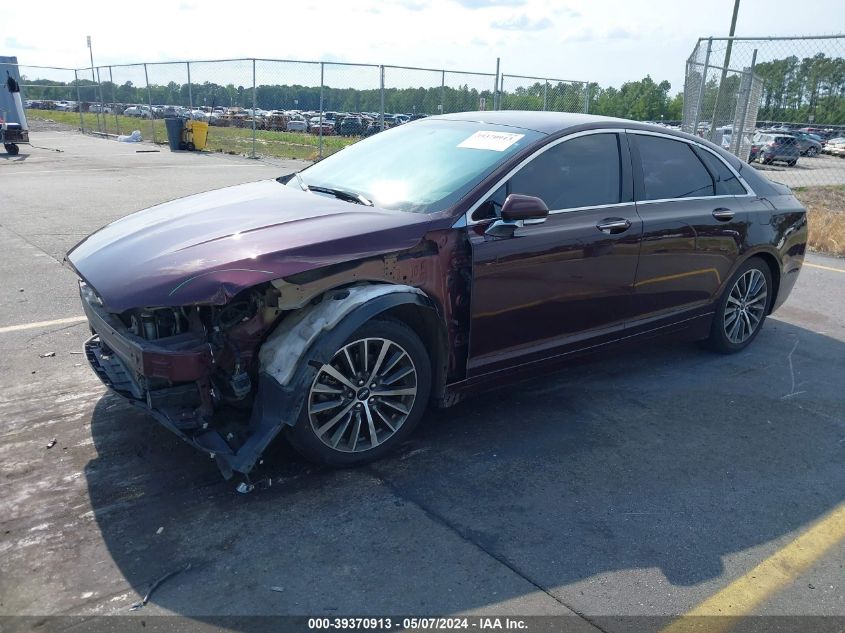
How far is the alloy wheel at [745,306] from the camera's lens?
18.0 feet

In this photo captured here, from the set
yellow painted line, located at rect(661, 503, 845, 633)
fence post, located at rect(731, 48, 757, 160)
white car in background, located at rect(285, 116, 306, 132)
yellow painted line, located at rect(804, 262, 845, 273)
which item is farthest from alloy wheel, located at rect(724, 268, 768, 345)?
white car in background, located at rect(285, 116, 306, 132)

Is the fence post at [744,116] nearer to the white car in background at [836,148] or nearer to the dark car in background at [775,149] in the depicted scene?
the dark car in background at [775,149]

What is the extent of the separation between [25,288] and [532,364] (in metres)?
4.79

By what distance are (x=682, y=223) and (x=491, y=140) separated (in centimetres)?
151

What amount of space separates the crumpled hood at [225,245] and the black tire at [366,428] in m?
0.39

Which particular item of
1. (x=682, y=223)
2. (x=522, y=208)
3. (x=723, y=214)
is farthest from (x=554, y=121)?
(x=723, y=214)

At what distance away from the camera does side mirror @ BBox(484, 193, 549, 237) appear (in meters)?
3.74

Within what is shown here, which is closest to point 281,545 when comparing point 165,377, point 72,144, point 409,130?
point 165,377

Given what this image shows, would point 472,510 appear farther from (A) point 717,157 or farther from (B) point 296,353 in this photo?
(A) point 717,157

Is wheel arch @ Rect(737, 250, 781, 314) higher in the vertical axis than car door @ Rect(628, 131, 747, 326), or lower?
lower

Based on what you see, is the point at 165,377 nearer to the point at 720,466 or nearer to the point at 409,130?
the point at 409,130

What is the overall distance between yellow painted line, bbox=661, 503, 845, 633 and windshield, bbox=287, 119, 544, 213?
226cm

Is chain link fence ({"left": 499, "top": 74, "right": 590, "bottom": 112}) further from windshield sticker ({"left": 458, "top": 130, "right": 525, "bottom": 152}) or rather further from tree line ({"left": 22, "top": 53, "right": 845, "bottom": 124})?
windshield sticker ({"left": 458, "top": 130, "right": 525, "bottom": 152})

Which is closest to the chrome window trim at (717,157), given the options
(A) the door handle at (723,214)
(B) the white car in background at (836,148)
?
(A) the door handle at (723,214)
